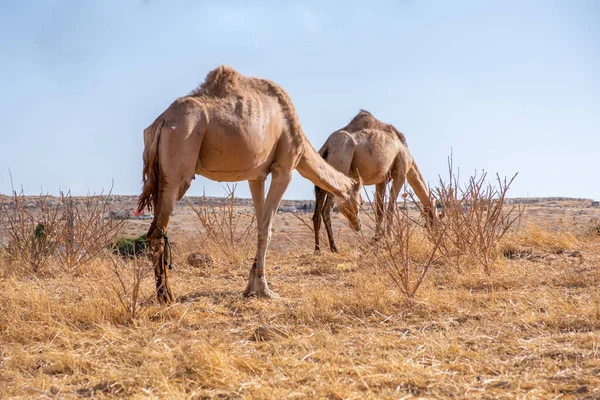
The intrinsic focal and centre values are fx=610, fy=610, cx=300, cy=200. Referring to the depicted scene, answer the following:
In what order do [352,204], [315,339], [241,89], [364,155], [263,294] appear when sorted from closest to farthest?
[315,339]
[241,89]
[263,294]
[352,204]
[364,155]

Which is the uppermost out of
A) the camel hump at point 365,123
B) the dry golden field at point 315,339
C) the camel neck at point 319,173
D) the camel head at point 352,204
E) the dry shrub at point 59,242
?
the camel hump at point 365,123

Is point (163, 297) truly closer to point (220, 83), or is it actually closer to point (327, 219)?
point (220, 83)

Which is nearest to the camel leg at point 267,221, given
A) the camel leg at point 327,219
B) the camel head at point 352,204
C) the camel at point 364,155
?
the camel head at point 352,204

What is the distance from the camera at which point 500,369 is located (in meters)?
3.97

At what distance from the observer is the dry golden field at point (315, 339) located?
3.71 m

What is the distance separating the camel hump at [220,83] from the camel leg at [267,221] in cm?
110

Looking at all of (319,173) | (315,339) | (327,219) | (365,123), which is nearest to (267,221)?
(319,173)

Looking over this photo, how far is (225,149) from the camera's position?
20.9 ft

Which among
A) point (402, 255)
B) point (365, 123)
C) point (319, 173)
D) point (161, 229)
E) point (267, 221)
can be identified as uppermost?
point (365, 123)

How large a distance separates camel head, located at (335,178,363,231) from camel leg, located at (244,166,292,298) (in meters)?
1.60

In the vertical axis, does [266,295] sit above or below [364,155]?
below

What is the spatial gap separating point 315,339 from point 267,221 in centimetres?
264

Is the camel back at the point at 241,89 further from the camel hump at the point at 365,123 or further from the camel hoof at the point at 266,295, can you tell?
the camel hump at the point at 365,123

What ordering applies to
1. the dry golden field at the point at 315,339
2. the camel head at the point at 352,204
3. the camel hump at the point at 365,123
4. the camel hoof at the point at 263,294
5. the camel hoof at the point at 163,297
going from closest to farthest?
the dry golden field at the point at 315,339, the camel hoof at the point at 163,297, the camel hoof at the point at 263,294, the camel head at the point at 352,204, the camel hump at the point at 365,123
